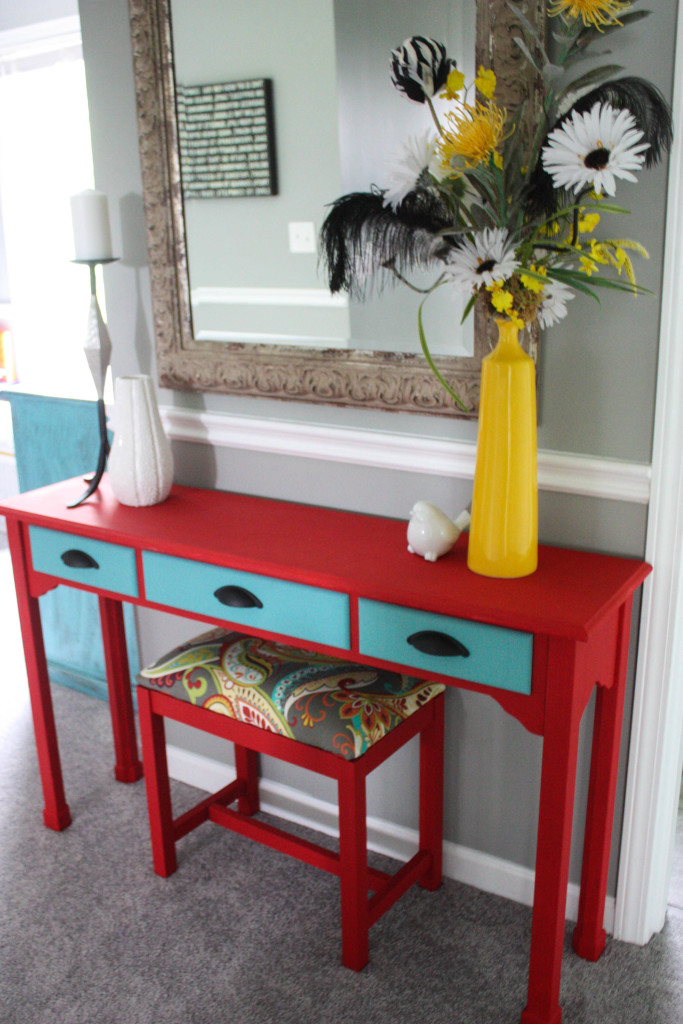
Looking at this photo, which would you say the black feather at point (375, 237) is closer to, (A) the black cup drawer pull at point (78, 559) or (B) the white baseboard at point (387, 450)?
(B) the white baseboard at point (387, 450)

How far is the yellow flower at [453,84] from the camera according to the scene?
4.55 ft

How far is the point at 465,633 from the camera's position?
1.42 meters

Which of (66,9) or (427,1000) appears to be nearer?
(427,1000)

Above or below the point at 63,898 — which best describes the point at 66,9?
above

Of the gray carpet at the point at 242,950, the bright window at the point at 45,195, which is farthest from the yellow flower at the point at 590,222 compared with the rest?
the bright window at the point at 45,195

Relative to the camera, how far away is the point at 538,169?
1.40 metres

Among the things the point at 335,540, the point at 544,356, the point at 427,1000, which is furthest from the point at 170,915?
the point at 544,356

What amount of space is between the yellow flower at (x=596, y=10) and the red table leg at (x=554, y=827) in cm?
92

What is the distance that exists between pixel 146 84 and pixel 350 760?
148cm

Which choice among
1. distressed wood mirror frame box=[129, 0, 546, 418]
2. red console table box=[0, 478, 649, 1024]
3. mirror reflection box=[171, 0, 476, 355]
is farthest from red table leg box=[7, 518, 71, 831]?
mirror reflection box=[171, 0, 476, 355]

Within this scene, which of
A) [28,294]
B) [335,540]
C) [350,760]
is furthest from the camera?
[28,294]

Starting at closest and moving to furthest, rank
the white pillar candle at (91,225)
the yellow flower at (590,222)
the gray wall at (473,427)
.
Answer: the yellow flower at (590,222) < the gray wall at (473,427) < the white pillar candle at (91,225)

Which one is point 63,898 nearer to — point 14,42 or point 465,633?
point 465,633

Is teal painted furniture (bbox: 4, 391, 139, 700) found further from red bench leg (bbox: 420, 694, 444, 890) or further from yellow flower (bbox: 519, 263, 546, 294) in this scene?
yellow flower (bbox: 519, 263, 546, 294)
